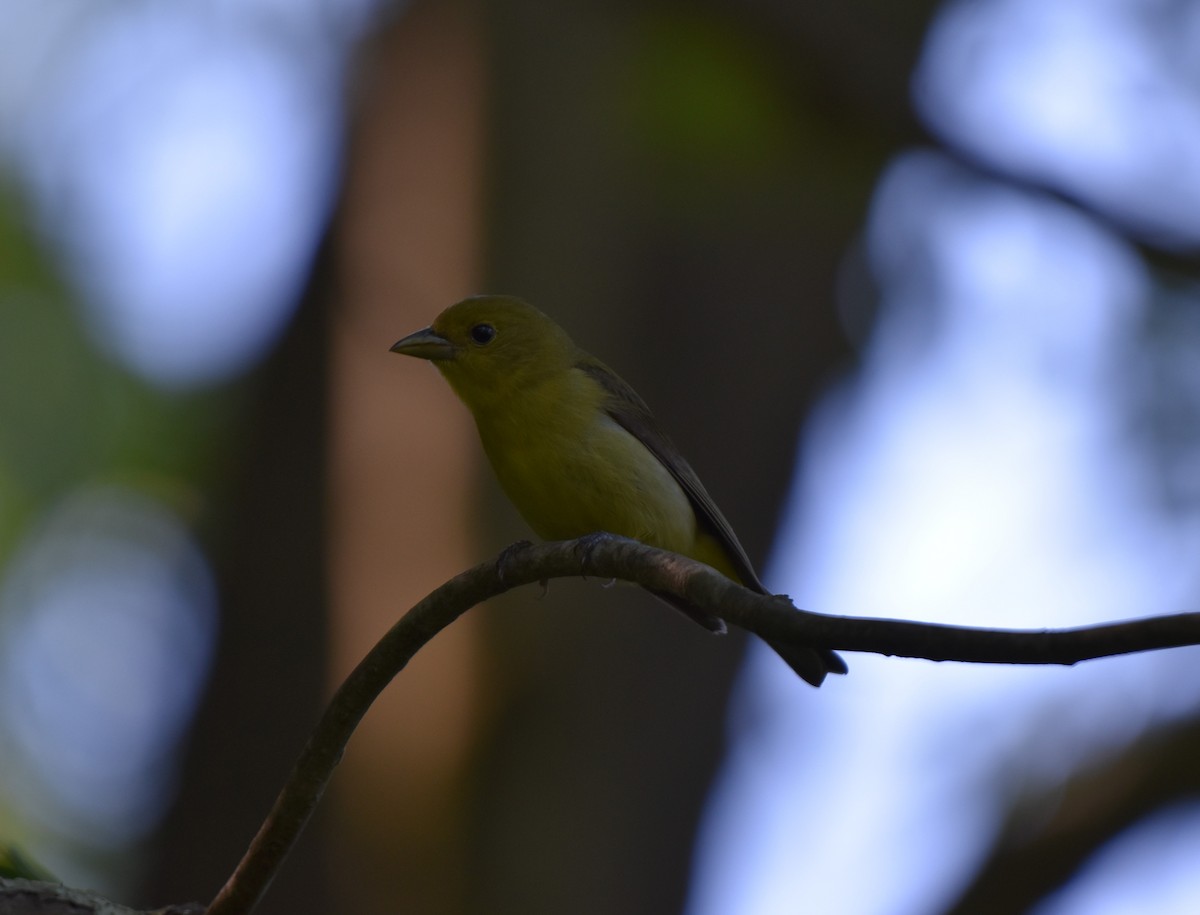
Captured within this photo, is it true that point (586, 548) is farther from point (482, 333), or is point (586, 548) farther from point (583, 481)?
point (482, 333)

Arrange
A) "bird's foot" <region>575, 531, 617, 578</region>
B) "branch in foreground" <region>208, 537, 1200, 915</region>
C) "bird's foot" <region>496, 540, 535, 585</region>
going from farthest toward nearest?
1. "bird's foot" <region>575, 531, 617, 578</region>
2. "bird's foot" <region>496, 540, 535, 585</region>
3. "branch in foreground" <region>208, 537, 1200, 915</region>

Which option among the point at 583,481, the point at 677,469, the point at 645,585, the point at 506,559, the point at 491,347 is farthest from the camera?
the point at 491,347

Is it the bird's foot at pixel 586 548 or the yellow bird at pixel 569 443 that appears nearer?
the bird's foot at pixel 586 548

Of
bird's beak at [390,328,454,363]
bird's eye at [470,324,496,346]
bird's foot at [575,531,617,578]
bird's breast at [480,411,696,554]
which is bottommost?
bird's foot at [575,531,617,578]

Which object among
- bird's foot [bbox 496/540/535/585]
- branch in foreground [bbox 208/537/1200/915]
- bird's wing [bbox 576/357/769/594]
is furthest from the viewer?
bird's wing [bbox 576/357/769/594]

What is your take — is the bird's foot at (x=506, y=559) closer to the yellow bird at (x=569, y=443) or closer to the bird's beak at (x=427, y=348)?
the yellow bird at (x=569, y=443)

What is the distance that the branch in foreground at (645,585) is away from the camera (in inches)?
66.5

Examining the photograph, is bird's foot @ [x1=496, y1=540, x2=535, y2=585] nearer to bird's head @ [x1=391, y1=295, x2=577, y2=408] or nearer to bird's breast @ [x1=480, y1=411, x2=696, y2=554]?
bird's breast @ [x1=480, y1=411, x2=696, y2=554]

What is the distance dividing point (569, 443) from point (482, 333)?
2.87ft

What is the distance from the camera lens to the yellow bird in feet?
14.9

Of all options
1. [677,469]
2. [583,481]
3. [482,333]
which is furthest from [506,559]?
[482,333]

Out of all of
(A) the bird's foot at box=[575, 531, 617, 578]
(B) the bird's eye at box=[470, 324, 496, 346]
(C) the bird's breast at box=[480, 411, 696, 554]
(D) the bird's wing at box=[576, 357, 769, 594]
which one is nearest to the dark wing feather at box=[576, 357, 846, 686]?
(D) the bird's wing at box=[576, 357, 769, 594]

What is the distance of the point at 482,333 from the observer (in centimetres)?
526

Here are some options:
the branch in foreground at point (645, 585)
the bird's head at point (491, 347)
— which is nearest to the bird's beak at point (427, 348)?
the bird's head at point (491, 347)
